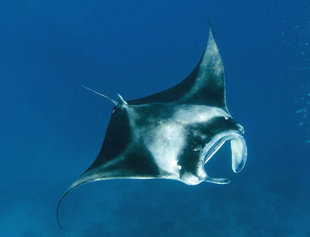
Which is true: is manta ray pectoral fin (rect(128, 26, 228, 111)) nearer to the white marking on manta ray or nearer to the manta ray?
the manta ray

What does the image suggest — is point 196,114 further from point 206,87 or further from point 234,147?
point 234,147

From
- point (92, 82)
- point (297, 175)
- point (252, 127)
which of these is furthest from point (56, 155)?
point (297, 175)

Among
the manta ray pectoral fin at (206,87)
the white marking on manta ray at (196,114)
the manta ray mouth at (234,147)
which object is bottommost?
the manta ray mouth at (234,147)

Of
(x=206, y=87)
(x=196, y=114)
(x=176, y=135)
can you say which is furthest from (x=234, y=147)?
(x=206, y=87)

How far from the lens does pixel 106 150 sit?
13.2 feet

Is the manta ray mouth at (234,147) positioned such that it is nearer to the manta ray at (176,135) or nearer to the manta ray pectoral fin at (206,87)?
the manta ray at (176,135)

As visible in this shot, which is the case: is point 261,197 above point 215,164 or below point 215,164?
below

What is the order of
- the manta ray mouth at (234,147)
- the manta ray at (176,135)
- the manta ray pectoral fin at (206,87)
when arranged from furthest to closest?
1. the manta ray pectoral fin at (206,87)
2. the manta ray mouth at (234,147)
3. the manta ray at (176,135)

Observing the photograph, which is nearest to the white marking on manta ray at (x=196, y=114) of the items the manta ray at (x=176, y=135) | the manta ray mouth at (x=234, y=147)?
the manta ray at (x=176, y=135)

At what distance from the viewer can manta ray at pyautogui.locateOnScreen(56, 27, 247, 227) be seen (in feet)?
10.9

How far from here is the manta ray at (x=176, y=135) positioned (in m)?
3.32

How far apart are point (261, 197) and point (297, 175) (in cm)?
359

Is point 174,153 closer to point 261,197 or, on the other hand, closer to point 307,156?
point 261,197

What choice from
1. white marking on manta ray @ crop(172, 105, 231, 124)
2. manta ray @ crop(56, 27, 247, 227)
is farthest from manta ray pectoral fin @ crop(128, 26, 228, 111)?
white marking on manta ray @ crop(172, 105, 231, 124)
